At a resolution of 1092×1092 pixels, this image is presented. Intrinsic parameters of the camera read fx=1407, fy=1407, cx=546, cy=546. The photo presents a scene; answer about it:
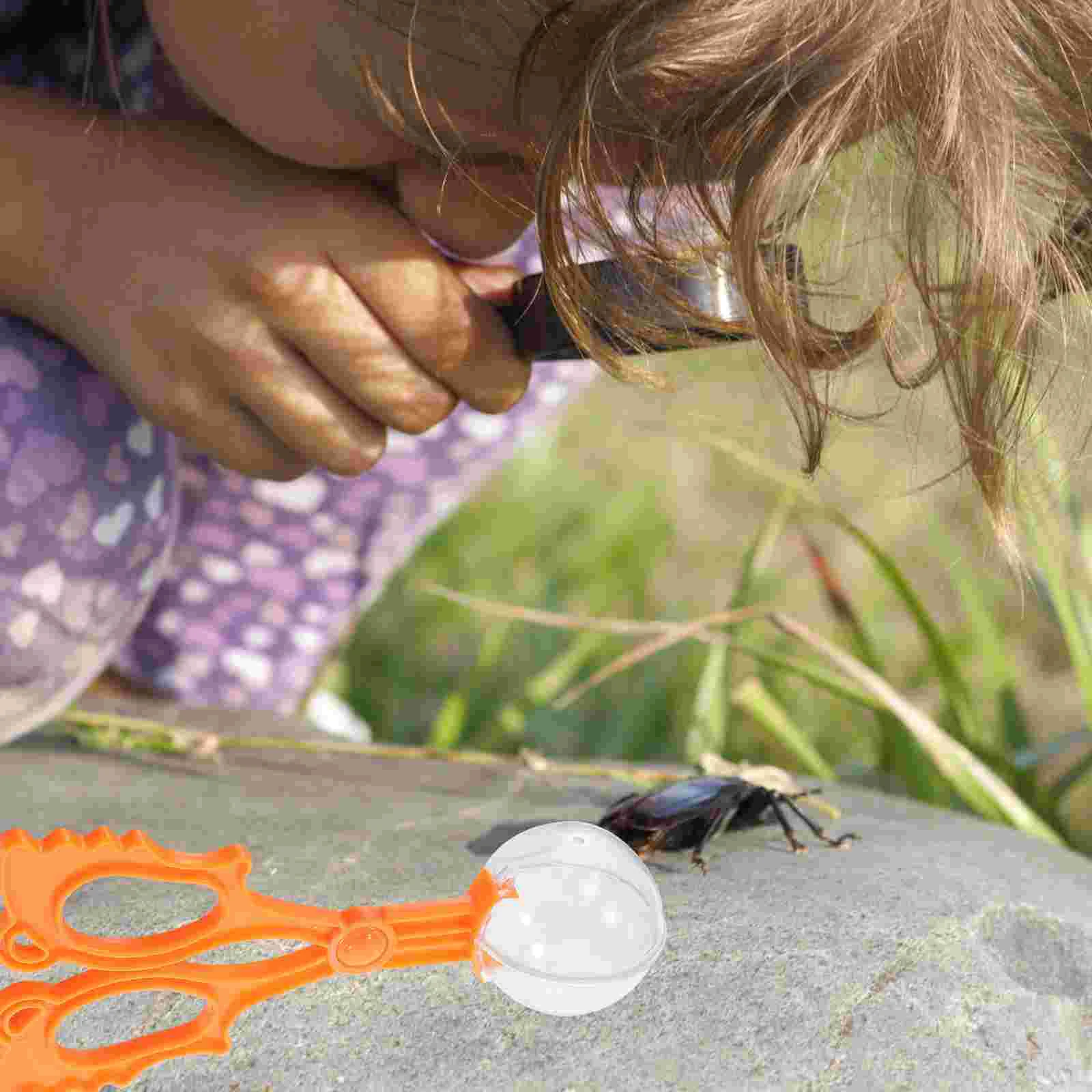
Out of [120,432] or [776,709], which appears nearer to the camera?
[120,432]

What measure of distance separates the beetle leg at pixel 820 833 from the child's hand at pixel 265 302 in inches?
11.2

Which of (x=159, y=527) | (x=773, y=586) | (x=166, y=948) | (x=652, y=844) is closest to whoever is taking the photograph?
(x=166, y=948)

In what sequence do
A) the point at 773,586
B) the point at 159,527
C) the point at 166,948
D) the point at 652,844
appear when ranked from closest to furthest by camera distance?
the point at 166,948 < the point at 652,844 < the point at 159,527 < the point at 773,586

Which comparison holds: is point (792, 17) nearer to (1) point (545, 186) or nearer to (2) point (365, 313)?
(1) point (545, 186)

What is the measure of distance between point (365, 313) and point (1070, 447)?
0.52 meters

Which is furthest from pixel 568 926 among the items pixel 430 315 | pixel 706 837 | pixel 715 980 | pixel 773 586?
A: pixel 773 586

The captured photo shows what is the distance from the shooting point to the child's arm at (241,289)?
0.79 metres

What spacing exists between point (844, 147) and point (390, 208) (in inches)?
10.4

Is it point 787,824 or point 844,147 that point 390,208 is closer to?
point 844,147

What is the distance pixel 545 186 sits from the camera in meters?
0.67

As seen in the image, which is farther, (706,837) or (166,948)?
(706,837)

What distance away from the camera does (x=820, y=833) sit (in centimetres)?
82

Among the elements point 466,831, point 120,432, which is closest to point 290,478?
point 120,432

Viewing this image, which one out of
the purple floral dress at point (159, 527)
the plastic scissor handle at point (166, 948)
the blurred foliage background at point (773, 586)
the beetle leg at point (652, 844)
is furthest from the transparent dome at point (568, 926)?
the purple floral dress at point (159, 527)
